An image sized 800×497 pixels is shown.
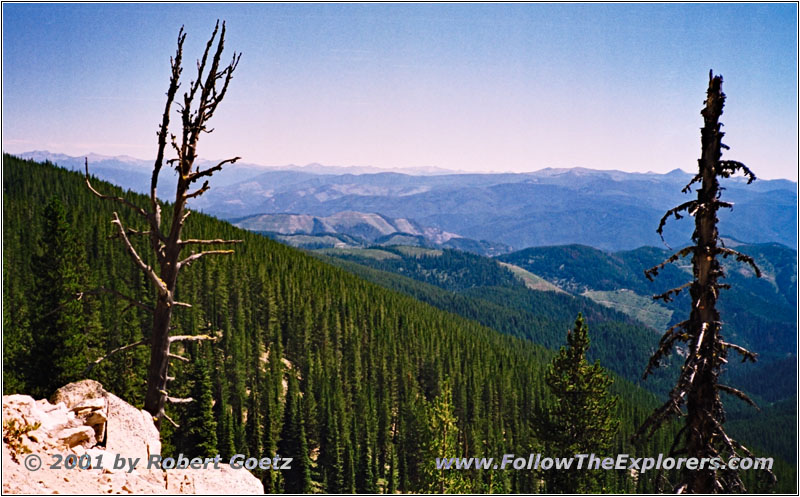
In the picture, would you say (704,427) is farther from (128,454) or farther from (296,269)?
(296,269)

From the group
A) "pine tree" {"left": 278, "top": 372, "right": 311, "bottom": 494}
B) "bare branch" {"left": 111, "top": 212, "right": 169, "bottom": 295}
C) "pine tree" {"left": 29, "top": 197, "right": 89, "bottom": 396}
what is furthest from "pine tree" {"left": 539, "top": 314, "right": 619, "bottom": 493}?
"pine tree" {"left": 278, "top": 372, "right": 311, "bottom": 494}

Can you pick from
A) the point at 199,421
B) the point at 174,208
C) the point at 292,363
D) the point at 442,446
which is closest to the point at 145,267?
the point at 174,208

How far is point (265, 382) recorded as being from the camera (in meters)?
84.3

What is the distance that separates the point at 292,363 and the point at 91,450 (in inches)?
3906

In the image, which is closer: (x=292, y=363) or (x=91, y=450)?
(x=91, y=450)

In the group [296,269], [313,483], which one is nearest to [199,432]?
[313,483]

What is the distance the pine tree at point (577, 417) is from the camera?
3288cm

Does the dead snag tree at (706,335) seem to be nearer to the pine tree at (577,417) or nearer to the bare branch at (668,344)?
the bare branch at (668,344)

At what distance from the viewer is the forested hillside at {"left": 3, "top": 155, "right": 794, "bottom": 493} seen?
49594mm

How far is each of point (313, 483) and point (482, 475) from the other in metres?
24.5

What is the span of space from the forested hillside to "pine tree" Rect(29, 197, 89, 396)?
0.58ft

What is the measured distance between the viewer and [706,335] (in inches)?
570

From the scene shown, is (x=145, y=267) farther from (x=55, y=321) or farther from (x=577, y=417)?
(x=55, y=321)

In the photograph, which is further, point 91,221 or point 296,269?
point 296,269
